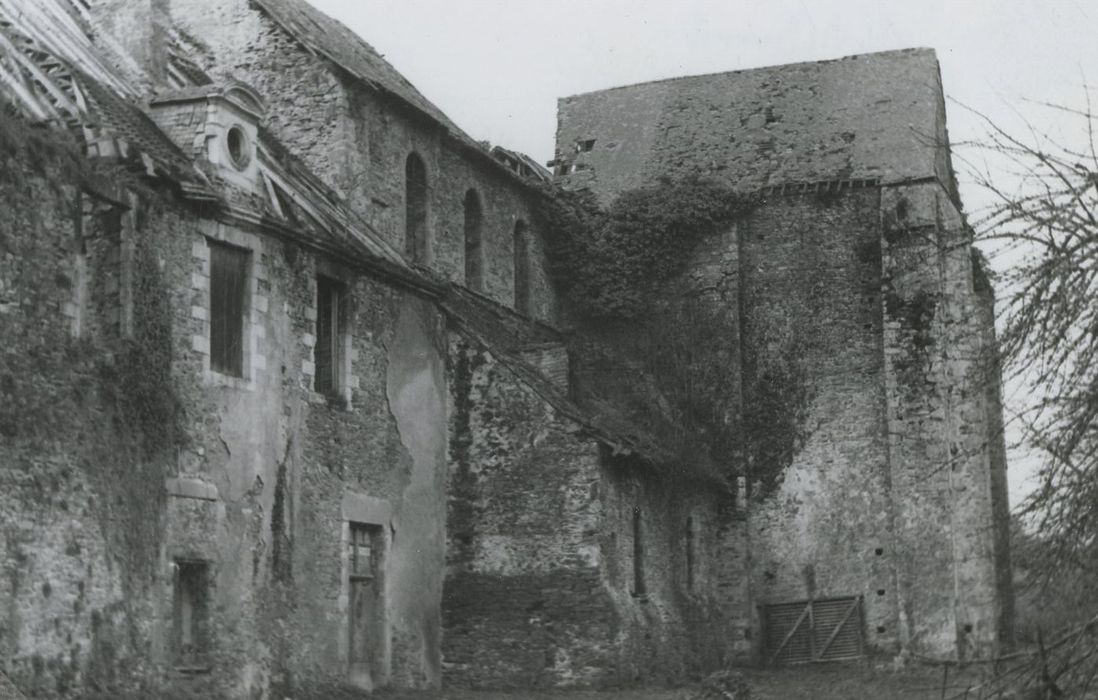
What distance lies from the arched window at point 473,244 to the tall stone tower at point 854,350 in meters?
3.41

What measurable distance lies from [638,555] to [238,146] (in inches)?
331

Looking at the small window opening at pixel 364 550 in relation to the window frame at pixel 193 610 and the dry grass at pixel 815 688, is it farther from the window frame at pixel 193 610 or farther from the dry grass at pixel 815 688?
the window frame at pixel 193 610

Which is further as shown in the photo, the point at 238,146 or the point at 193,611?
the point at 238,146

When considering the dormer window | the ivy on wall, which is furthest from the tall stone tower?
the dormer window

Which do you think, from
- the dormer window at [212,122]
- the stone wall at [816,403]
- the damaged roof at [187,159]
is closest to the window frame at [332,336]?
the damaged roof at [187,159]

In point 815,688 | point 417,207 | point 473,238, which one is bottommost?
point 815,688

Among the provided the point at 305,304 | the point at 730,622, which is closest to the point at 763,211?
the point at 730,622

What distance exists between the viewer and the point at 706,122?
1181 inches

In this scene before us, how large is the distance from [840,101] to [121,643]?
17.7 meters

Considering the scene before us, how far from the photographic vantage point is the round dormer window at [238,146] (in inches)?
754

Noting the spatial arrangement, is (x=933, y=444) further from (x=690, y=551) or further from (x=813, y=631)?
(x=690, y=551)

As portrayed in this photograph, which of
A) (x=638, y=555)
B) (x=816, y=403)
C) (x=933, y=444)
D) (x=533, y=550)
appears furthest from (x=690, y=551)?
(x=533, y=550)

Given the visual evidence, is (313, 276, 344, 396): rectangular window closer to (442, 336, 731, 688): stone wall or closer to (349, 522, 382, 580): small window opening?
(349, 522, 382, 580): small window opening

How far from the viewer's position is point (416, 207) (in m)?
24.9
